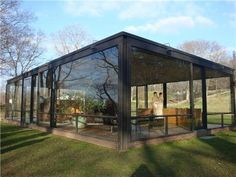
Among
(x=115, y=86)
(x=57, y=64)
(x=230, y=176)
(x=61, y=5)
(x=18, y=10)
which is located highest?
(x=18, y=10)

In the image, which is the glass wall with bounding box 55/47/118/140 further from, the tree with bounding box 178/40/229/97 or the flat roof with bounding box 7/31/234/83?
the tree with bounding box 178/40/229/97

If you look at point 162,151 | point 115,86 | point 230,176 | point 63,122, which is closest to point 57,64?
point 63,122

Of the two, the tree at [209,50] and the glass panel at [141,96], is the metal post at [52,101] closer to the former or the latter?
the glass panel at [141,96]

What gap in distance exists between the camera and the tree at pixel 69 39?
32.4m

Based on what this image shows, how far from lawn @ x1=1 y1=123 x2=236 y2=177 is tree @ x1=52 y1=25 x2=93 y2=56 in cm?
2615

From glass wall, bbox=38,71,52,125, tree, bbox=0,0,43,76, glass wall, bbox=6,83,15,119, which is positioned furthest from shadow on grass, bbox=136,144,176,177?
tree, bbox=0,0,43,76

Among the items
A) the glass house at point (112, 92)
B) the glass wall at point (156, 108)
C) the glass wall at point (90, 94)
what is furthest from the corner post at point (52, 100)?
the glass wall at point (156, 108)

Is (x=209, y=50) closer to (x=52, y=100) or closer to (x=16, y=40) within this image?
(x=16, y=40)

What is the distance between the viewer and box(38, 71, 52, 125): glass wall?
34.2 ft

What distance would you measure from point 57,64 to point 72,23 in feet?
80.3

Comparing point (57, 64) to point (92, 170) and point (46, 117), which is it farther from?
point (92, 170)

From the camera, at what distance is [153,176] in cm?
437

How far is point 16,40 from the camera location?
21938 mm

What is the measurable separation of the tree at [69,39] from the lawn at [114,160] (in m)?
26.1
